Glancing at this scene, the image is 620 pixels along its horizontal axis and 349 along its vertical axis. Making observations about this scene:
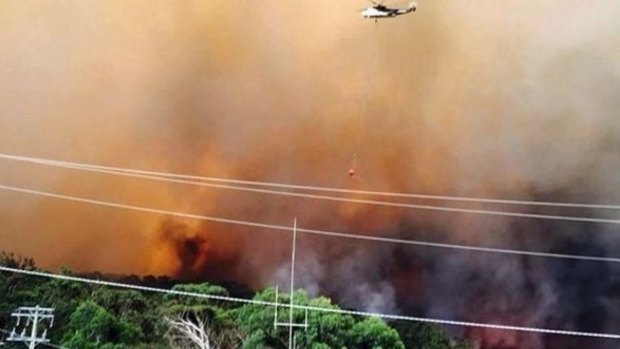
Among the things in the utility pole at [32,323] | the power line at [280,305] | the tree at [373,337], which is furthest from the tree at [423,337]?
the utility pole at [32,323]

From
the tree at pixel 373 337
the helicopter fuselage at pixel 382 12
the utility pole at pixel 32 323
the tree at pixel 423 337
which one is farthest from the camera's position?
the tree at pixel 423 337

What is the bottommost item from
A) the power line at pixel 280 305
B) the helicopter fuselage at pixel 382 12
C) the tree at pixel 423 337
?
the tree at pixel 423 337

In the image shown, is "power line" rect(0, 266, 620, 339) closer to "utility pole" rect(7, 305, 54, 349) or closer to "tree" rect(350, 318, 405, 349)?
"tree" rect(350, 318, 405, 349)

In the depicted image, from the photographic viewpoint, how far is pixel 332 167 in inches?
777

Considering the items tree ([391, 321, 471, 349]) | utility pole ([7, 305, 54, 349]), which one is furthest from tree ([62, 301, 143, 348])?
tree ([391, 321, 471, 349])

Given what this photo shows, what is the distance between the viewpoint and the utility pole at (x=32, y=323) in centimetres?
1627

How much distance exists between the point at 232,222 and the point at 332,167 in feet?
7.90

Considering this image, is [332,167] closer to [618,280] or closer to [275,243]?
[275,243]

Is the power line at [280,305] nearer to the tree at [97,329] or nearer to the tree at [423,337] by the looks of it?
the tree at [423,337]

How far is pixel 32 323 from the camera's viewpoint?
18.1m

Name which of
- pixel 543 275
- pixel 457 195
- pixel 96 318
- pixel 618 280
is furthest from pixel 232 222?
pixel 618 280

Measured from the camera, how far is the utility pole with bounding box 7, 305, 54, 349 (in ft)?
53.4

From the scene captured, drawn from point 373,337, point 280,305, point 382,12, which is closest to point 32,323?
point 280,305

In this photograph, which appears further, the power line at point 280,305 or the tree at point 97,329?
the power line at point 280,305
